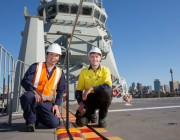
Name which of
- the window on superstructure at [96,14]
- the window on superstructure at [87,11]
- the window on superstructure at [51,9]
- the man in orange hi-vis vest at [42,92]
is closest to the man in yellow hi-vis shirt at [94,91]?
the man in orange hi-vis vest at [42,92]

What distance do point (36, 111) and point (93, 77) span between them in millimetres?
1030

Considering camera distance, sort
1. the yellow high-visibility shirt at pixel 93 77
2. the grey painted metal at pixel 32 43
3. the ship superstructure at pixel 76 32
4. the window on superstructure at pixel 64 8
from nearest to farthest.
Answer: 1. the yellow high-visibility shirt at pixel 93 77
2. the grey painted metal at pixel 32 43
3. the ship superstructure at pixel 76 32
4. the window on superstructure at pixel 64 8

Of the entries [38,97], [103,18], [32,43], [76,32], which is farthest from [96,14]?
[38,97]

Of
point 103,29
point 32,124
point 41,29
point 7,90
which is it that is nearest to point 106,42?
point 103,29

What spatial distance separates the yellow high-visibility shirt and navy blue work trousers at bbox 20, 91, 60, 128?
2.02 feet

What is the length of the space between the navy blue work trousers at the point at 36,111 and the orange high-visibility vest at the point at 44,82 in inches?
5.5

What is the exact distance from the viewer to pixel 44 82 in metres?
3.10

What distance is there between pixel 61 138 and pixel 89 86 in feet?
4.20

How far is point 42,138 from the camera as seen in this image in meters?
2.27

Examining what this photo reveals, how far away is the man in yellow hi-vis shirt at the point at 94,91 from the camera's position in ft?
10.1

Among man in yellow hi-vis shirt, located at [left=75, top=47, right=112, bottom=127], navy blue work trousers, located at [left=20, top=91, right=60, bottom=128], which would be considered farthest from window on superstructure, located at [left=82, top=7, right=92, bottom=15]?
navy blue work trousers, located at [left=20, top=91, right=60, bottom=128]

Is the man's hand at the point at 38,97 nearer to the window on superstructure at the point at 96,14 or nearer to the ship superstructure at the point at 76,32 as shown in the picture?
the ship superstructure at the point at 76,32

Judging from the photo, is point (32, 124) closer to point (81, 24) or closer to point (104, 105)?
point (104, 105)

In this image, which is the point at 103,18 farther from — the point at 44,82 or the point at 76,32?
the point at 44,82
